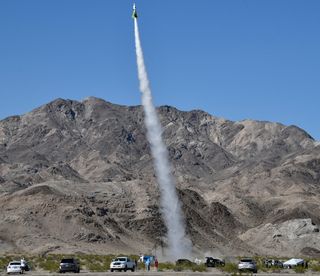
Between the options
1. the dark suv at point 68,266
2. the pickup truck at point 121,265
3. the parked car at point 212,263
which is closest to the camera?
the dark suv at point 68,266

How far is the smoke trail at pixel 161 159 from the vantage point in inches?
3044

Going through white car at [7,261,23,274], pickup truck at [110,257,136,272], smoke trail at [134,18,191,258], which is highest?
smoke trail at [134,18,191,258]

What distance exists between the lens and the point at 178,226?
88.5m

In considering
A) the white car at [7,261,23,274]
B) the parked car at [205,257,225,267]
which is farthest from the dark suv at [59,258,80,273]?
the parked car at [205,257,225,267]

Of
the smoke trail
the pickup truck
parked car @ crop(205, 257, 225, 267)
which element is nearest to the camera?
the pickup truck

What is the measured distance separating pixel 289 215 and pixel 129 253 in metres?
62.3

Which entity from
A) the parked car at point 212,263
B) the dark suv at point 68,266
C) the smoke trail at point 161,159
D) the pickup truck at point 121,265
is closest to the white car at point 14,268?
the dark suv at point 68,266

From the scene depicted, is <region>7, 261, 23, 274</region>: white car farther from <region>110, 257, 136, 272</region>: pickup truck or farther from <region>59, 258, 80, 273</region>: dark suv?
<region>110, 257, 136, 272</region>: pickup truck

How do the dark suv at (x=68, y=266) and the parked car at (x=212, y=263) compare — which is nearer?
the dark suv at (x=68, y=266)

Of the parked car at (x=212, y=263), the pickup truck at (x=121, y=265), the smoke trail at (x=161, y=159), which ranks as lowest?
the pickup truck at (x=121, y=265)

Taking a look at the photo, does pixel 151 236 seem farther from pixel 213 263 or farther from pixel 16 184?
pixel 16 184

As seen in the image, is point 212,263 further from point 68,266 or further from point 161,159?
point 68,266

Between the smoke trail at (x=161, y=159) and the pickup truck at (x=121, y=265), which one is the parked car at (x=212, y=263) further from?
the pickup truck at (x=121, y=265)

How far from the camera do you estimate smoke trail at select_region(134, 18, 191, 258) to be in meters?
77.3
